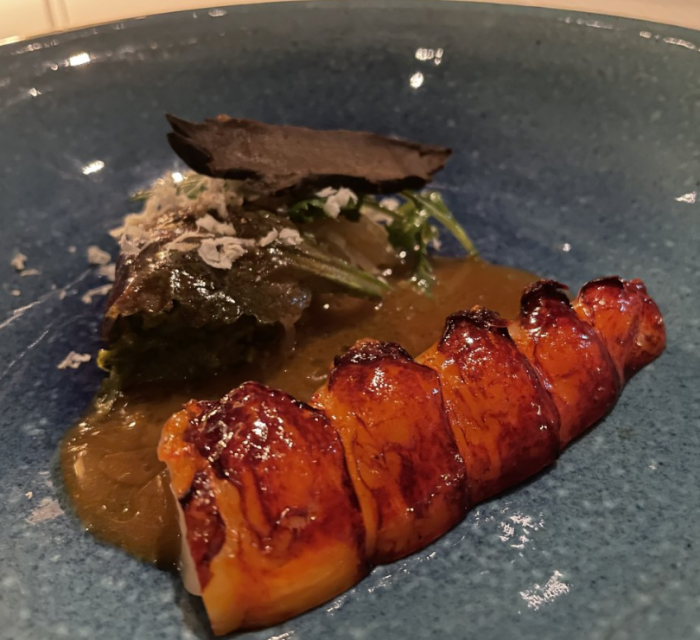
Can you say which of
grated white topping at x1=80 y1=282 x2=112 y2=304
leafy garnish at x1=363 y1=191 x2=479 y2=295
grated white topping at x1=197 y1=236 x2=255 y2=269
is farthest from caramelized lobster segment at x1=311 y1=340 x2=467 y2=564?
grated white topping at x1=80 y1=282 x2=112 y2=304

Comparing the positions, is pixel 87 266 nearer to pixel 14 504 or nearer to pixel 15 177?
pixel 15 177

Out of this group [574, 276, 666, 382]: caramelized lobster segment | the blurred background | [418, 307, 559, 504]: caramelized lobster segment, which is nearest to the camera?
[418, 307, 559, 504]: caramelized lobster segment

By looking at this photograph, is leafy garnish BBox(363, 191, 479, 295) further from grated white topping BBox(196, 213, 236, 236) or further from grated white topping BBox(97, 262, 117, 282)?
grated white topping BBox(97, 262, 117, 282)

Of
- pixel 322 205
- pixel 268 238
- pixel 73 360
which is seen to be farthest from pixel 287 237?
pixel 73 360

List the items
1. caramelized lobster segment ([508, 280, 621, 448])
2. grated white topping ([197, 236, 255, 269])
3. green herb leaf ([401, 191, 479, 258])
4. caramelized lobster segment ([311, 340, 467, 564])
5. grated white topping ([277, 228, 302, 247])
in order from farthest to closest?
1. green herb leaf ([401, 191, 479, 258])
2. grated white topping ([277, 228, 302, 247])
3. grated white topping ([197, 236, 255, 269])
4. caramelized lobster segment ([508, 280, 621, 448])
5. caramelized lobster segment ([311, 340, 467, 564])

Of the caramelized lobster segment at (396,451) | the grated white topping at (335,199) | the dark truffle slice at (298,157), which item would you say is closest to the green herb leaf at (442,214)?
the dark truffle slice at (298,157)

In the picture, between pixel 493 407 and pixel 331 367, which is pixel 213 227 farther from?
pixel 493 407

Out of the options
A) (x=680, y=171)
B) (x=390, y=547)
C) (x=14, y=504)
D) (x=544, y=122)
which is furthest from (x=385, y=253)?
(x=14, y=504)

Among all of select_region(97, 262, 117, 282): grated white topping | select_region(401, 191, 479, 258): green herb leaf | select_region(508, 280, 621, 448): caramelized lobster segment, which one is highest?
select_region(508, 280, 621, 448): caramelized lobster segment

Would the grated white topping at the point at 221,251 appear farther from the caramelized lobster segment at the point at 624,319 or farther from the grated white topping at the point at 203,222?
the caramelized lobster segment at the point at 624,319
